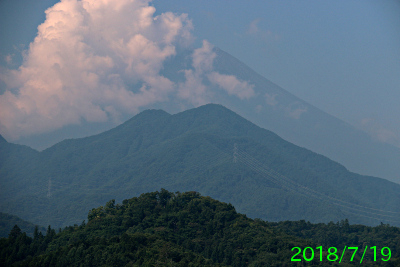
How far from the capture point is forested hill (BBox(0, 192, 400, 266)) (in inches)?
1811

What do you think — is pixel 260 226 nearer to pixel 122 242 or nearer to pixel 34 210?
pixel 122 242

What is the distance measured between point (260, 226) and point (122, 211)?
16.9 m

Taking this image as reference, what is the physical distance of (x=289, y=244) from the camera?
5575 cm

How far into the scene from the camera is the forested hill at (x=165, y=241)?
46.0 m

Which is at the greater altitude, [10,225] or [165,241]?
[10,225]

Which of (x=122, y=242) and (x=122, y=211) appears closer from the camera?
(x=122, y=242)

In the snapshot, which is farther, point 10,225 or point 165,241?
point 10,225

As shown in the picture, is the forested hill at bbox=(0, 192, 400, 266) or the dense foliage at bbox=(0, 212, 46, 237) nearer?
the forested hill at bbox=(0, 192, 400, 266)

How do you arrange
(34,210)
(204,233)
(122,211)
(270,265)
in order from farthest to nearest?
1. (34,210)
2. (122,211)
3. (204,233)
4. (270,265)

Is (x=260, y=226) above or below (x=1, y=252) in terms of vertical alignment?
above

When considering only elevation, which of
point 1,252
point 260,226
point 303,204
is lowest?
point 1,252

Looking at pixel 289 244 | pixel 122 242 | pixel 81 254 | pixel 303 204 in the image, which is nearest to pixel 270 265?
pixel 289 244

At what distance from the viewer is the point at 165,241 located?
169 feet

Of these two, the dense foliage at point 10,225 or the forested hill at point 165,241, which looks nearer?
the forested hill at point 165,241
